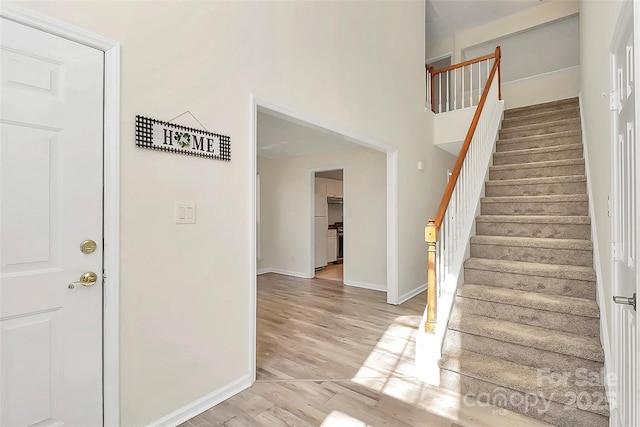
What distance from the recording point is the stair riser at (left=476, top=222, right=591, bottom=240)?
112 inches

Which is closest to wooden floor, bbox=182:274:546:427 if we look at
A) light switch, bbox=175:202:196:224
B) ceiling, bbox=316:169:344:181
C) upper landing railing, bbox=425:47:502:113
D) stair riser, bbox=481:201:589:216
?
light switch, bbox=175:202:196:224

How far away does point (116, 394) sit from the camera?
5.27 feet

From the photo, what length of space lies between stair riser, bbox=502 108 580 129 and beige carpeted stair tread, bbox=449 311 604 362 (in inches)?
138

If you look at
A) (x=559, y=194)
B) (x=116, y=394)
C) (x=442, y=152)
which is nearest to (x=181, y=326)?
(x=116, y=394)

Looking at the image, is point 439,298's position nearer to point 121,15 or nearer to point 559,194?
point 559,194

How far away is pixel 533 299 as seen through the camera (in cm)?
242

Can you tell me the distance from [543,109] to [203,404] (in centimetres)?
580

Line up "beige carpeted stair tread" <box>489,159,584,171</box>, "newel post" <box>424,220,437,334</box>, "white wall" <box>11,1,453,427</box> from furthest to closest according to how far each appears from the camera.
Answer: "beige carpeted stair tread" <box>489,159,584,171</box> → "newel post" <box>424,220,437,334</box> → "white wall" <box>11,1,453,427</box>

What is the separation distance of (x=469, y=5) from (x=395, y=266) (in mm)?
4871

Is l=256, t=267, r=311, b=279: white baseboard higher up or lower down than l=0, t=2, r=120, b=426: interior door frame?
lower down

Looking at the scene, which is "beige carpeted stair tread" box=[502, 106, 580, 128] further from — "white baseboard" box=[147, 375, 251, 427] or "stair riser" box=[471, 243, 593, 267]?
"white baseboard" box=[147, 375, 251, 427]

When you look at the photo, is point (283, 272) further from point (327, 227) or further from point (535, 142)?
point (535, 142)

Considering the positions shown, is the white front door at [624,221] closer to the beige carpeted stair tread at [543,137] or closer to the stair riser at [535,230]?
the stair riser at [535,230]

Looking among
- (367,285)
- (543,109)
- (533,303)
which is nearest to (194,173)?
(533,303)
